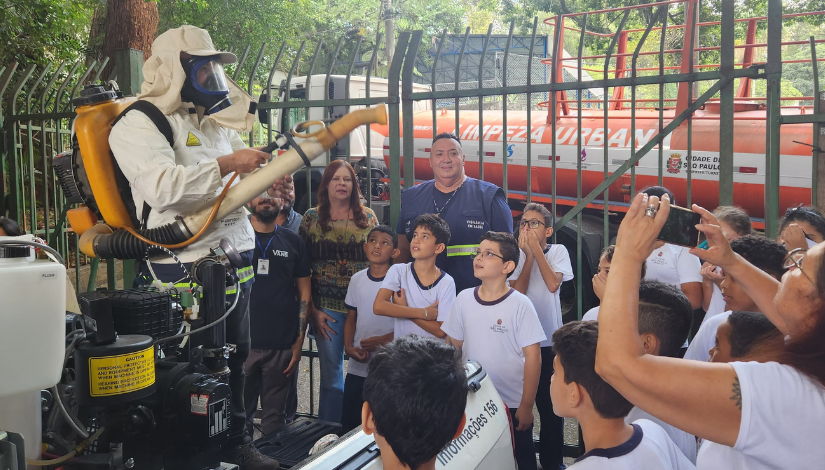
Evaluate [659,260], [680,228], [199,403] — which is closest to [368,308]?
[659,260]

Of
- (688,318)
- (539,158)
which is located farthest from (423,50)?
(688,318)

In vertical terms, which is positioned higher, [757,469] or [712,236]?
[712,236]

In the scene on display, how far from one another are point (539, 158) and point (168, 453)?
571cm

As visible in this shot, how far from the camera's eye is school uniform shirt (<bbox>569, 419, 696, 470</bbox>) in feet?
5.62

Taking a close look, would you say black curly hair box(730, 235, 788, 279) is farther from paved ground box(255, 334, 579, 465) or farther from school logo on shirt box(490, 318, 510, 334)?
paved ground box(255, 334, 579, 465)

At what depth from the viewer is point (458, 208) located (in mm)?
4086

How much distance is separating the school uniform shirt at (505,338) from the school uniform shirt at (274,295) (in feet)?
4.48

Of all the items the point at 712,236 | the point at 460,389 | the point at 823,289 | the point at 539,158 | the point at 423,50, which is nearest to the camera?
the point at 823,289

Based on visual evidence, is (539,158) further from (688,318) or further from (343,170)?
(688,318)

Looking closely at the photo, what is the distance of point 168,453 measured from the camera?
209cm

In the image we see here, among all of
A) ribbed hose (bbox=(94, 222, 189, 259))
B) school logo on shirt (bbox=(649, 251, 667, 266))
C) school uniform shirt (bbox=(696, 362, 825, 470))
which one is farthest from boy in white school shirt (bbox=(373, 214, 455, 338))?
school uniform shirt (bbox=(696, 362, 825, 470))

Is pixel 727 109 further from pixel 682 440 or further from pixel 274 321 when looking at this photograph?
pixel 274 321

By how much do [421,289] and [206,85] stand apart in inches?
64.3

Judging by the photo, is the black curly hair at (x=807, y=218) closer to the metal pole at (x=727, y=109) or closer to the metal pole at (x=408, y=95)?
the metal pole at (x=727, y=109)
